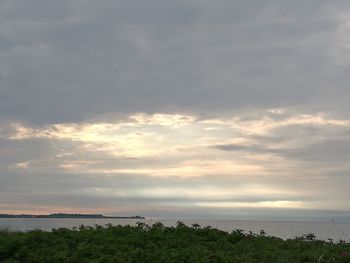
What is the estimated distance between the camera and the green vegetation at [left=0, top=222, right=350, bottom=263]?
1316cm

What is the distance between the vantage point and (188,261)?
42.1ft

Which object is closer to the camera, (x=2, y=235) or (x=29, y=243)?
(x=29, y=243)

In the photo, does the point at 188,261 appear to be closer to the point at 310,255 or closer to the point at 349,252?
the point at 310,255

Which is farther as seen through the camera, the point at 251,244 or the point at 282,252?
the point at 251,244

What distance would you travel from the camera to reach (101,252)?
1359cm

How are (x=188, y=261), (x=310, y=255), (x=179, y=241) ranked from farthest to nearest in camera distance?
1. (x=179, y=241)
2. (x=310, y=255)
3. (x=188, y=261)

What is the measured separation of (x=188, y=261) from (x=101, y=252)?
2.39 m

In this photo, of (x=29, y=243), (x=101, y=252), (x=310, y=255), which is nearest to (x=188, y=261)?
(x=101, y=252)

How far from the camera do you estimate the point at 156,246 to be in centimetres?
1459

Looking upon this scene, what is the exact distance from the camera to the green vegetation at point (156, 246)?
43.2 ft

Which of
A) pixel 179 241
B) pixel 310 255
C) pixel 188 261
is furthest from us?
pixel 179 241

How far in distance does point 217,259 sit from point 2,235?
6873mm

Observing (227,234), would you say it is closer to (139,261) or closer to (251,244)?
(251,244)

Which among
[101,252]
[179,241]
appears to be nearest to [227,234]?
[179,241]
